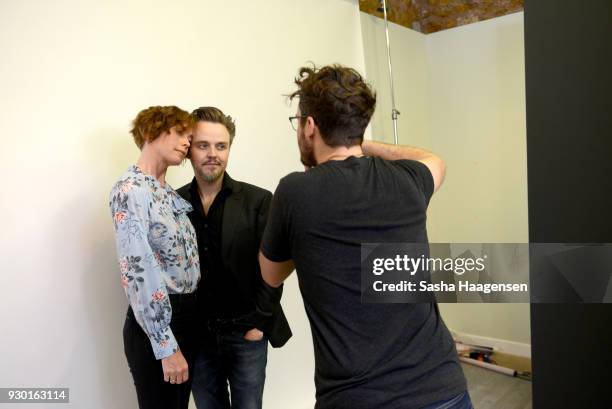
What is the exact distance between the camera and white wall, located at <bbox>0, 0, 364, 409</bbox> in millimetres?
1559

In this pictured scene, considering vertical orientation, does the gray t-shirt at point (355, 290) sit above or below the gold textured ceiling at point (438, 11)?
below

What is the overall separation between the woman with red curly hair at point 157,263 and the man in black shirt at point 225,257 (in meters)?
0.10

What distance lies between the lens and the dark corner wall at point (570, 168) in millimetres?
1937

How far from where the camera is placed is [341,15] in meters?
3.03

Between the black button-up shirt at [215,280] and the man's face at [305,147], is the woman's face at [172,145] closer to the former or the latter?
the black button-up shirt at [215,280]

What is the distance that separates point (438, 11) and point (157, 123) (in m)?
2.71

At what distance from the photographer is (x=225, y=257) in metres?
1.65

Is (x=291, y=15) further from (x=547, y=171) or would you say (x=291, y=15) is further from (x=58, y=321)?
(x=58, y=321)

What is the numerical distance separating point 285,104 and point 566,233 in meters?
1.45

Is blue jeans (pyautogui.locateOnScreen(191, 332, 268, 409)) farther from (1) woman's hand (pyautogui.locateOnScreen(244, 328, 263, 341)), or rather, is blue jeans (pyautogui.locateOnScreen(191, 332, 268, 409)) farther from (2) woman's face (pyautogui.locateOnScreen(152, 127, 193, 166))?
(2) woman's face (pyautogui.locateOnScreen(152, 127, 193, 166))

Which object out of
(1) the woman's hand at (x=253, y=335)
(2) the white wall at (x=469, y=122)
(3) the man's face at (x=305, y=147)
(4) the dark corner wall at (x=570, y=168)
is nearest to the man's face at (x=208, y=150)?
(1) the woman's hand at (x=253, y=335)

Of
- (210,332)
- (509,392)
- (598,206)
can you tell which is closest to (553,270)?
(598,206)

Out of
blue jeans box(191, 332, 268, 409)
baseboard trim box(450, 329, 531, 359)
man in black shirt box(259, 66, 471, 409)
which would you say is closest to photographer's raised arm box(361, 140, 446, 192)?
man in black shirt box(259, 66, 471, 409)

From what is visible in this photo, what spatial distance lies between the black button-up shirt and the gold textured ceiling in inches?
82.8
